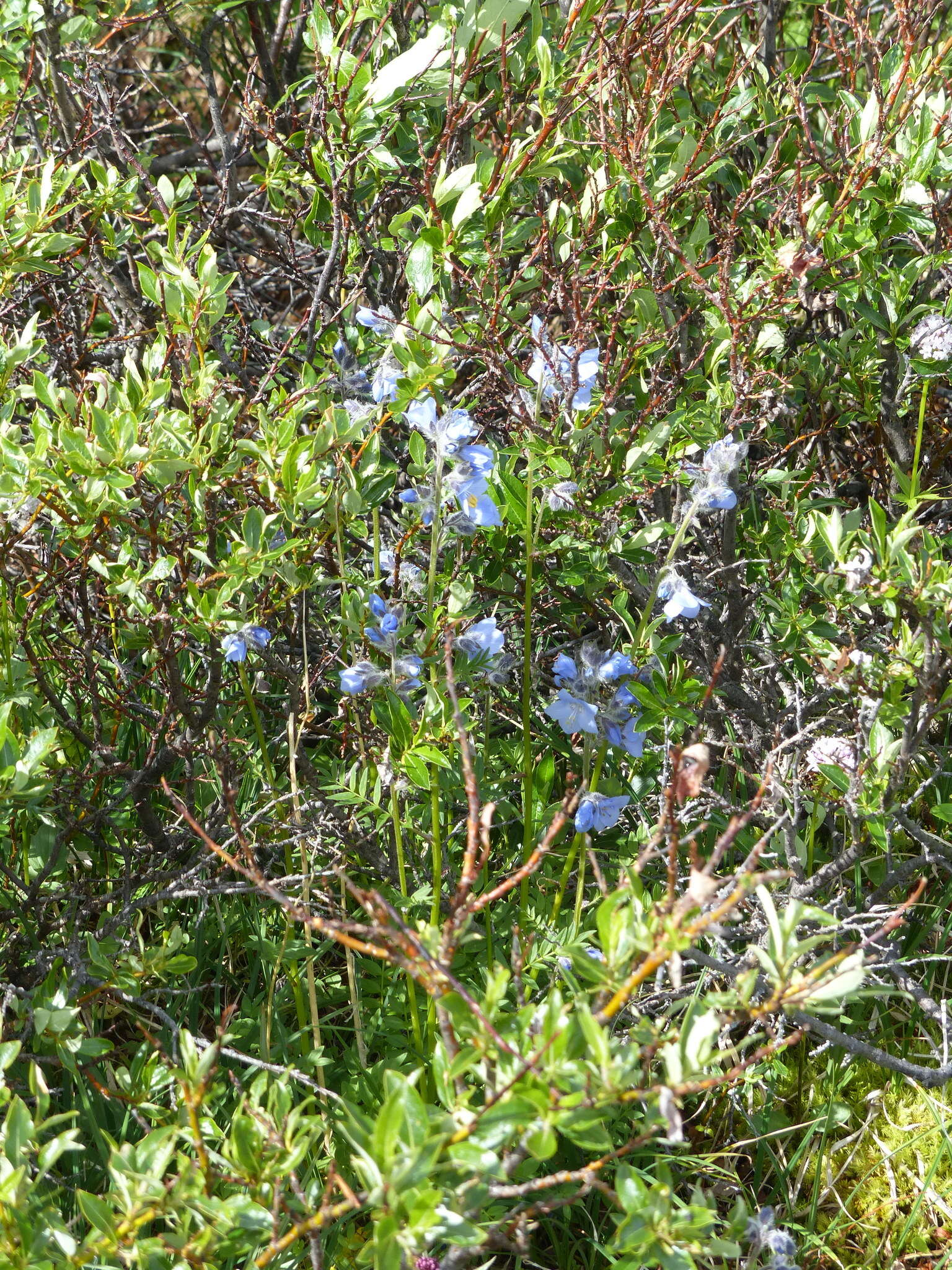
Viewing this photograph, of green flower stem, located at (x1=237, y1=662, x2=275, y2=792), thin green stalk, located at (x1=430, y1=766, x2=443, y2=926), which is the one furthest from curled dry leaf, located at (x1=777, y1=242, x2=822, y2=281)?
green flower stem, located at (x1=237, y1=662, x2=275, y2=792)

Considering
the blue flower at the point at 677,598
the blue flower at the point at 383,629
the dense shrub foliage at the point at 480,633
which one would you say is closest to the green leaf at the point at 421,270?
the dense shrub foliage at the point at 480,633

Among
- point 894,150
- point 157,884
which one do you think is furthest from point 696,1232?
point 894,150

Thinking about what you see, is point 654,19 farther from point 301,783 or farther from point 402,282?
point 301,783

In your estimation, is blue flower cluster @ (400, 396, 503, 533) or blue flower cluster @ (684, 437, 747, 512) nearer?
blue flower cluster @ (400, 396, 503, 533)

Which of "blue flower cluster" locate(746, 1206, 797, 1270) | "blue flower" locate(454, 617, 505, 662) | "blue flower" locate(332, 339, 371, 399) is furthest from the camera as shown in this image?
"blue flower" locate(332, 339, 371, 399)

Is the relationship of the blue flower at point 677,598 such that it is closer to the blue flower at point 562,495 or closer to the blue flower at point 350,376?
the blue flower at point 562,495

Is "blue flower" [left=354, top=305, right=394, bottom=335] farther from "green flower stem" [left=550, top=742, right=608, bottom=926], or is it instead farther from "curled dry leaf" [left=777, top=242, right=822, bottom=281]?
"green flower stem" [left=550, top=742, right=608, bottom=926]
